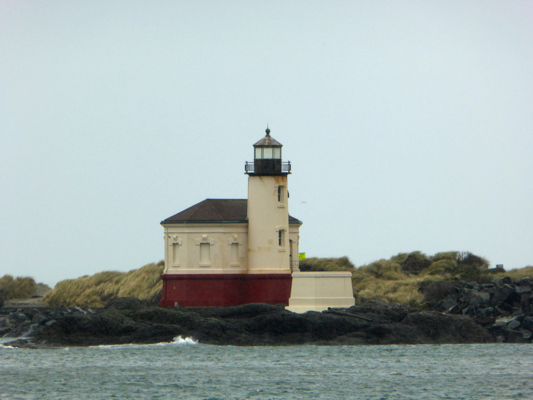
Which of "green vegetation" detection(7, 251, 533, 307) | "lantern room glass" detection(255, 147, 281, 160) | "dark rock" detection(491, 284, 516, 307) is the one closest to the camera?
"dark rock" detection(491, 284, 516, 307)

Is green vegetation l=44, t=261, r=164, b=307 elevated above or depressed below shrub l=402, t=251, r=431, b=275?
below

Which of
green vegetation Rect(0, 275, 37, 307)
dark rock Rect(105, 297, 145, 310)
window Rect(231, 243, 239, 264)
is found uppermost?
window Rect(231, 243, 239, 264)

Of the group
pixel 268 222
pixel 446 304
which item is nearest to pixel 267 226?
pixel 268 222

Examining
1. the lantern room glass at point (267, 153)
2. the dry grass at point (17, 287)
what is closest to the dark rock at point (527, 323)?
the lantern room glass at point (267, 153)

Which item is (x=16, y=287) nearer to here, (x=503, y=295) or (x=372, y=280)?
(x=372, y=280)

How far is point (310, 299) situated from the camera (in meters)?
32.4

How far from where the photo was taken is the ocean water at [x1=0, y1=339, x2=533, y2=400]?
20469 mm

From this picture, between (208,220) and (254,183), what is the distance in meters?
2.26

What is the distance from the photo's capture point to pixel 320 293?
32406 millimetres

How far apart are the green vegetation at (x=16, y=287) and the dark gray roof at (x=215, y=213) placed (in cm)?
1281

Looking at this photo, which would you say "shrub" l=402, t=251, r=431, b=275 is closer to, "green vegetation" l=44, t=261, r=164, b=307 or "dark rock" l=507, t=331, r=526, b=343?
"green vegetation" l=44, t=261, r=164, b=307

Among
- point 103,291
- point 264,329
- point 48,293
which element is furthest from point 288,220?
point 48,293

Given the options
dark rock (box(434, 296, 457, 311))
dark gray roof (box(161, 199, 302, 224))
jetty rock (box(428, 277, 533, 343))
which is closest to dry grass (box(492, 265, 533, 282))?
jetty rock (box(428, 277, 533, 343))

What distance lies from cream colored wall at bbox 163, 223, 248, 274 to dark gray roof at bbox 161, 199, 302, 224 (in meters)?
0.20
